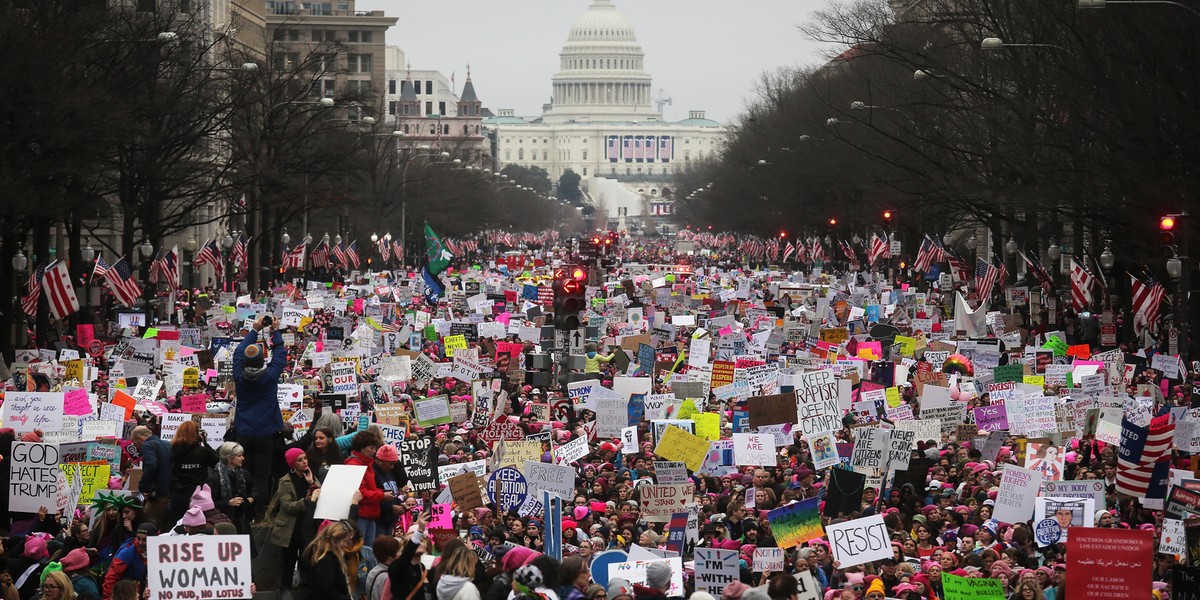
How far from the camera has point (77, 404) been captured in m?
19.4

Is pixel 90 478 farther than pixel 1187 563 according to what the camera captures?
Yes

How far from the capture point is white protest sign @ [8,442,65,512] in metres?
15.1

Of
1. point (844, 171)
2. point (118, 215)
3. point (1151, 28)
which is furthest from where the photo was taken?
point (844, 171)

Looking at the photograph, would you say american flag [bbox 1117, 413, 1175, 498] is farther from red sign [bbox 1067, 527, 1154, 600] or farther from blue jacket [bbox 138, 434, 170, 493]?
blue jacket [bbox 138, 434, 170, 493]

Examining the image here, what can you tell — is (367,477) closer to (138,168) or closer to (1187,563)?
(1187,563)

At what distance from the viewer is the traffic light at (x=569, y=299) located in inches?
1276

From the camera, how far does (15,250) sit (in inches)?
1438

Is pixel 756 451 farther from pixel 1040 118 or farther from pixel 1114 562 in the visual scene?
pixel 1040 118

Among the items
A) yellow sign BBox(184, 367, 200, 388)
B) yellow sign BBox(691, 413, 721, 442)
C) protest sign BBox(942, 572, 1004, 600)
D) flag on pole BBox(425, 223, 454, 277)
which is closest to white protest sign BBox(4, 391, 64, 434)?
yellow sign BBox(691, 413, 721, 442)

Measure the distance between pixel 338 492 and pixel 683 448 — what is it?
529cm

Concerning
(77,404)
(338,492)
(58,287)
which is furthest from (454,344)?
(338,492)

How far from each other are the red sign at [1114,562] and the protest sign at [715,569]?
1915 mm

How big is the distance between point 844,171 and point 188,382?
45.8m

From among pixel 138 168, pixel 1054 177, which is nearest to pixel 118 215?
pixel 138 168
